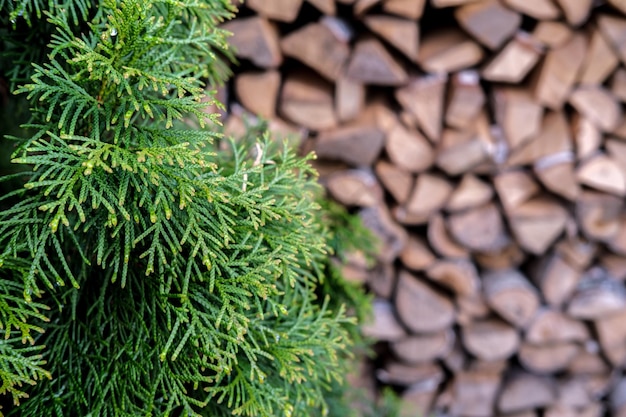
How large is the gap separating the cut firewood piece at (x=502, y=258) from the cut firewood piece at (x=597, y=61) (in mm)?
441

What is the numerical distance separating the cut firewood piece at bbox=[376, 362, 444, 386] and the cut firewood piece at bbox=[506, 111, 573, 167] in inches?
23.8

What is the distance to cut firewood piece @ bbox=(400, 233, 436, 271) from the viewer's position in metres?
1.44

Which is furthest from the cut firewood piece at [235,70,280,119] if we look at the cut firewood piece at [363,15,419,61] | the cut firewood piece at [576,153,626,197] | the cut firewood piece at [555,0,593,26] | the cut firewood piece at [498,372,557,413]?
the cut firewood piece at [498,372,557,413]

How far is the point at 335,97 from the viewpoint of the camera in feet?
4.20

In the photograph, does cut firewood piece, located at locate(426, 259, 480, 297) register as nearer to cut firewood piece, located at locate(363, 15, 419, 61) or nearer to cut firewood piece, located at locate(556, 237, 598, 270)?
cut firewood piece, located at locate(556, 237, 598, 270)

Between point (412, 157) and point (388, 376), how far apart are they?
62cm

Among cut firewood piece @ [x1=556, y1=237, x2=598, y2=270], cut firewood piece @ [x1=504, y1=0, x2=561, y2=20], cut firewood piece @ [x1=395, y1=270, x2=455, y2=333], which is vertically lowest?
cut firewood piece @ [x1=395, y1=270, x2=455, y2=333]

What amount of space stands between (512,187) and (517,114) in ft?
0.57

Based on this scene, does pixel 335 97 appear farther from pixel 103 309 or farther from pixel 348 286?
pixel 103 309

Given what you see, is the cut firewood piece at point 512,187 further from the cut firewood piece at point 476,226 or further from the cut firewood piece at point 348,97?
the cut firewood piece at point 348,97

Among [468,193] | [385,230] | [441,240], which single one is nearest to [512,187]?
[468,193]

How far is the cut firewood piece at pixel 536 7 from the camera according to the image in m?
1.22

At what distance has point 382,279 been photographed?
1460mm

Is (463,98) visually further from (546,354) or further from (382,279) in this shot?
(546,354)
